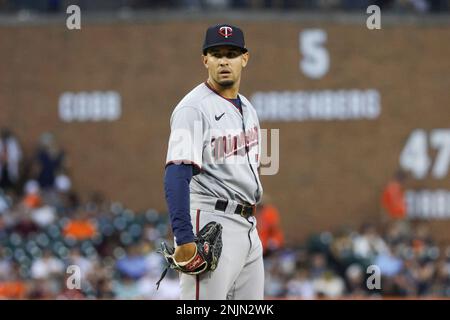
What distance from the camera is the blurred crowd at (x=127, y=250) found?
1374 cm

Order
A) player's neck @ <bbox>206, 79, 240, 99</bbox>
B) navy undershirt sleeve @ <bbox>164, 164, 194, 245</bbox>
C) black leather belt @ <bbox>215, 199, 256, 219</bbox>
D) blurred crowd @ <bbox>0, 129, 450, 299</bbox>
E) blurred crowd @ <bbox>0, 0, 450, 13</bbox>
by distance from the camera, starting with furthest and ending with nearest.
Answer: blurred crowd @ <bbox>0, 0, 450, 13</bbox>
blurred crowd @ <bbox>0, 129, 450, 299</bbox>
player's neck @ <bbox>206, 79, 240, 99</bbox>
black leather belt @ <bbox>215, 199, 256, 219</bbox>
navy undershirt sleeve @ <bbox>164, 164, 194, 245</bbox>

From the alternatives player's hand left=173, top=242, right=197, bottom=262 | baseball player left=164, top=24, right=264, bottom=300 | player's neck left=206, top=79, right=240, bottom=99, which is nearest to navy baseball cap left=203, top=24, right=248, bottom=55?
baseball player left=164, top=24, right=264, bottom=300

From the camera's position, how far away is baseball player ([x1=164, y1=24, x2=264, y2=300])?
5414mm

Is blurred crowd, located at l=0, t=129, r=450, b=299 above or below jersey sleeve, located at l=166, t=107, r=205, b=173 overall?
below

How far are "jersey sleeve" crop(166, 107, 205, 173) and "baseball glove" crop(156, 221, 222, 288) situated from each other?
1.02 feet

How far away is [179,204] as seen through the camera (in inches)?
206

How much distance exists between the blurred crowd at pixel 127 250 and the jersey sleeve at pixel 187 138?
6662mm

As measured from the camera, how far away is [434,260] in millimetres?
15805

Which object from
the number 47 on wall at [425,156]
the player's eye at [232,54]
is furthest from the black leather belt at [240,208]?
the number 47 on wall at [425,156]

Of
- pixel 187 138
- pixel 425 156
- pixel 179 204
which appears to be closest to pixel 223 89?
pixel 187 138

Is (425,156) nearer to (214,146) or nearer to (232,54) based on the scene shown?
(232,54)

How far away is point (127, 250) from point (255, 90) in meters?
4.16

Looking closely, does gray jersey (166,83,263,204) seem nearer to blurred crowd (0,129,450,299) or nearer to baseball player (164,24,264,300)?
baseball player (164,24,264,300)
